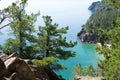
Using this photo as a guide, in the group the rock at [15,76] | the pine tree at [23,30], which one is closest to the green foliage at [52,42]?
the pine tree at [23,30]

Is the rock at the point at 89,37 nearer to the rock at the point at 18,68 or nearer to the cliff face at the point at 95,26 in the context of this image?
the cliff face at the point at 95,26

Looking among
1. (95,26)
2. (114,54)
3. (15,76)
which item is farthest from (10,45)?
(95,26)

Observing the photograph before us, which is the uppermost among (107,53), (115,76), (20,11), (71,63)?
(20,11)

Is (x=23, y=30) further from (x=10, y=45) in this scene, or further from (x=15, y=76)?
(x=15, y=76)

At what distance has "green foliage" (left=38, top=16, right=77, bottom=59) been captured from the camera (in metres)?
31.4

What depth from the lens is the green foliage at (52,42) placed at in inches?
1235

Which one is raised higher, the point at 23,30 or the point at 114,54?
the point at 23,30

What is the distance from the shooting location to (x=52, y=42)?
3198 cm

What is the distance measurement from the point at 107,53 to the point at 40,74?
6.73 m

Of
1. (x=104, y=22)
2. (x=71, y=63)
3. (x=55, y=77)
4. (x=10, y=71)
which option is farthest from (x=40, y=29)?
(x=104, y=22)

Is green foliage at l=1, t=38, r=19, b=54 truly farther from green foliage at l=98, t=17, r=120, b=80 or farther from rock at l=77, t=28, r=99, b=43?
rock at l=77, t=28, r=99, b=43

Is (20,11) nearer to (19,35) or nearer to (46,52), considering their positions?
(19,35)

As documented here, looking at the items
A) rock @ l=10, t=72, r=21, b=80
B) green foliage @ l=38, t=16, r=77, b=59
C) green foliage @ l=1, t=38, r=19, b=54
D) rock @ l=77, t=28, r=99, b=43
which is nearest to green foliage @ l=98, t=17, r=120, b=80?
green foliage @ l=38, t=16, r=77, b=59

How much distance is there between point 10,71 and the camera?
19.2 m
